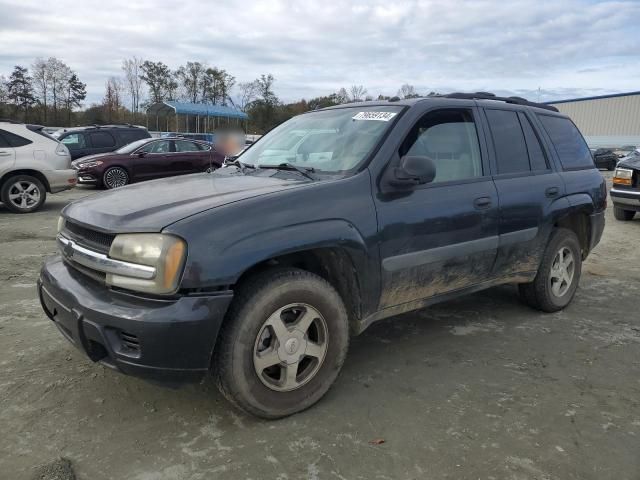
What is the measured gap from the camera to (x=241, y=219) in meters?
2.56

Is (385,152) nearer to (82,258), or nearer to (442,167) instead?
(442,167)

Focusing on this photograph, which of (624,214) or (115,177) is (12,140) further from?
(624,214)

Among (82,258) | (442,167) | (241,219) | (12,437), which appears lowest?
(12,437)

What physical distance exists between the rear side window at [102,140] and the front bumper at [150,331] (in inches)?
560

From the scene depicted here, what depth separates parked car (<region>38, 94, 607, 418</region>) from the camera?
245cm

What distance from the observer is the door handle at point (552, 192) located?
4195mm

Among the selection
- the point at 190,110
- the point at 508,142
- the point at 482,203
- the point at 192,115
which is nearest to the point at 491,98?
the point at 508,142

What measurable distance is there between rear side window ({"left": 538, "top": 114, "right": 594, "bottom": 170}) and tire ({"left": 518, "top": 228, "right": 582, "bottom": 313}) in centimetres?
63

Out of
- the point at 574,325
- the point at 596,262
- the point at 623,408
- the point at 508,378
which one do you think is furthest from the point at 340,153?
the point at 596,262

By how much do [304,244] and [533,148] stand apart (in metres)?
2.52

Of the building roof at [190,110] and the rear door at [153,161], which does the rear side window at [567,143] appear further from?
the building roof at [190,110]

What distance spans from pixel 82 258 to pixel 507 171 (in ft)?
9.79

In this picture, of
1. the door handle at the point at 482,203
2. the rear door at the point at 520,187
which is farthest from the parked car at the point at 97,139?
the door handle at the point at 482,203

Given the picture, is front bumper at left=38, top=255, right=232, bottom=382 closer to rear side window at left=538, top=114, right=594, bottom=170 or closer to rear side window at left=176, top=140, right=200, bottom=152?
rear side window at left=538, top=114, right=594, bottom=170
